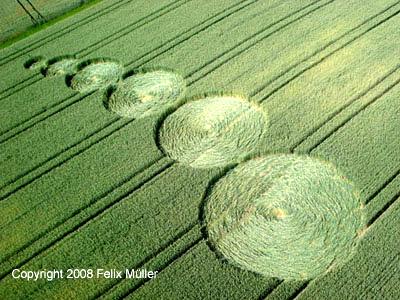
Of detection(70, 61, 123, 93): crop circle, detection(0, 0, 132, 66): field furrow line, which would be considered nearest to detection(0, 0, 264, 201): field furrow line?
detection(70, 61, 123, 93): crop circle

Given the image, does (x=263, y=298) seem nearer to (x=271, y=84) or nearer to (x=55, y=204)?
(x=55, y=204)

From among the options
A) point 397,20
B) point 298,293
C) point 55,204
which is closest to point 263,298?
point 298,293

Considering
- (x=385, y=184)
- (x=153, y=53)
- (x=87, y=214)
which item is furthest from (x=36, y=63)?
(x=385, y=184)

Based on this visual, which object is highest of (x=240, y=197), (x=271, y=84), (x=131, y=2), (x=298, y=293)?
(x=131, y=2)

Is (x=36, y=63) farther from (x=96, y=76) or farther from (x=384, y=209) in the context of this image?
(x=384, y=209)

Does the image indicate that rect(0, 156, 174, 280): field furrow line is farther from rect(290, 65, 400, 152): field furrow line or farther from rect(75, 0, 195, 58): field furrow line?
rect(75, 0, 195, 58): field furrow line

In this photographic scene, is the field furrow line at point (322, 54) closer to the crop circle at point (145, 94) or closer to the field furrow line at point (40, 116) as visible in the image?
the crop circle at point (145, 94)
